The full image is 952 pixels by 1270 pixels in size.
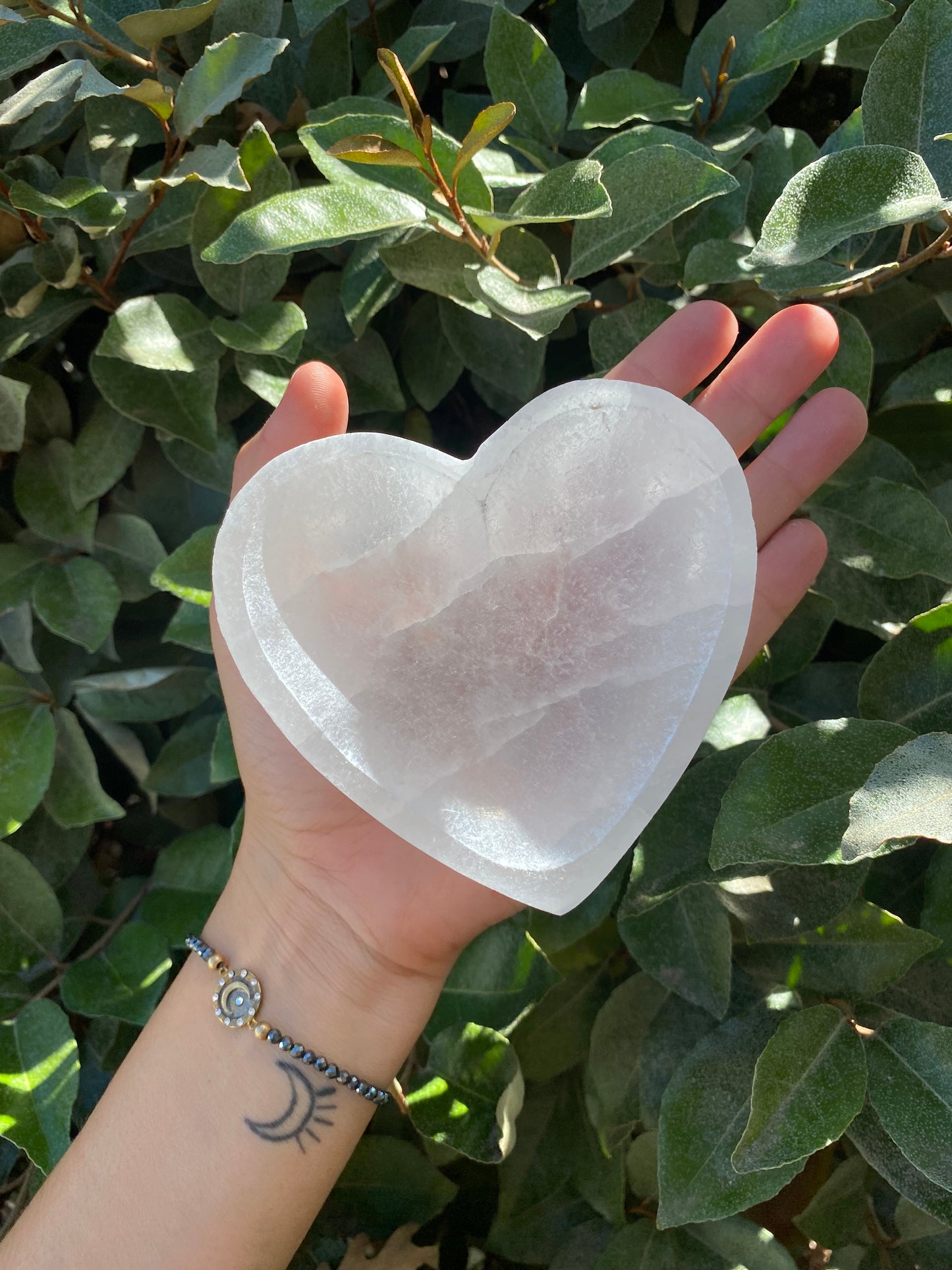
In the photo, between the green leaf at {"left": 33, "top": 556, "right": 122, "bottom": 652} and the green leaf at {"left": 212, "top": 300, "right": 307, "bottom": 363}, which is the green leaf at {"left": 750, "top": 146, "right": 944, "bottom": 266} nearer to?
the green leaf at {"left": 212, "top": 300, "right": 307, "bottom": 363}

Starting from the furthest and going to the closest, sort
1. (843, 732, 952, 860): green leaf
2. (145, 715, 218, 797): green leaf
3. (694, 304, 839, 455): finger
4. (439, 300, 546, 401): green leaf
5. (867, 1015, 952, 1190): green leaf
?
1. (145, 715, 218, 797): green leaf
2. (439, 300, 546, 401): green leaf
3. (694, 304, 839, 455): finger
4. (867, 1015, 952, 1190): green leaf
5. (843, 732, 952, 860): green leaf

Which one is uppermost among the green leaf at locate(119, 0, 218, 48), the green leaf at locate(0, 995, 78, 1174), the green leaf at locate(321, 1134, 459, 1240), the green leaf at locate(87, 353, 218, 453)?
the green leaf at locate(119, 0, 218, 48)

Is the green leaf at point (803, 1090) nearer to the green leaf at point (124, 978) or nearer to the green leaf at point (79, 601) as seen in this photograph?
the green leaf at point (124, 978)

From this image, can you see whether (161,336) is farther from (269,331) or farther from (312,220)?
(312,220)

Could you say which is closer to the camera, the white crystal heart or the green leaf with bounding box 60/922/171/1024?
the white crystal heart

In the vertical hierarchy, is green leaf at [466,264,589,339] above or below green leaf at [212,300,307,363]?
below

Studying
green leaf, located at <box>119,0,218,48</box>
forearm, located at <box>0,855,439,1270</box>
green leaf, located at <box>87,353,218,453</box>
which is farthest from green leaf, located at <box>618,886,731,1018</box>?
green leaf, located at <box>119,0,218,48</box>

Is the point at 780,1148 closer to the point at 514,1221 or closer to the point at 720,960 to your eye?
the point at 720,960

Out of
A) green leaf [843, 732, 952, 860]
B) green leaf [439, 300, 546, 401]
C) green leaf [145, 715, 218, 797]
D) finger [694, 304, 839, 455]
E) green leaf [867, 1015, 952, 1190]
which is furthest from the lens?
green leaf [145, 715, 218, 797]
